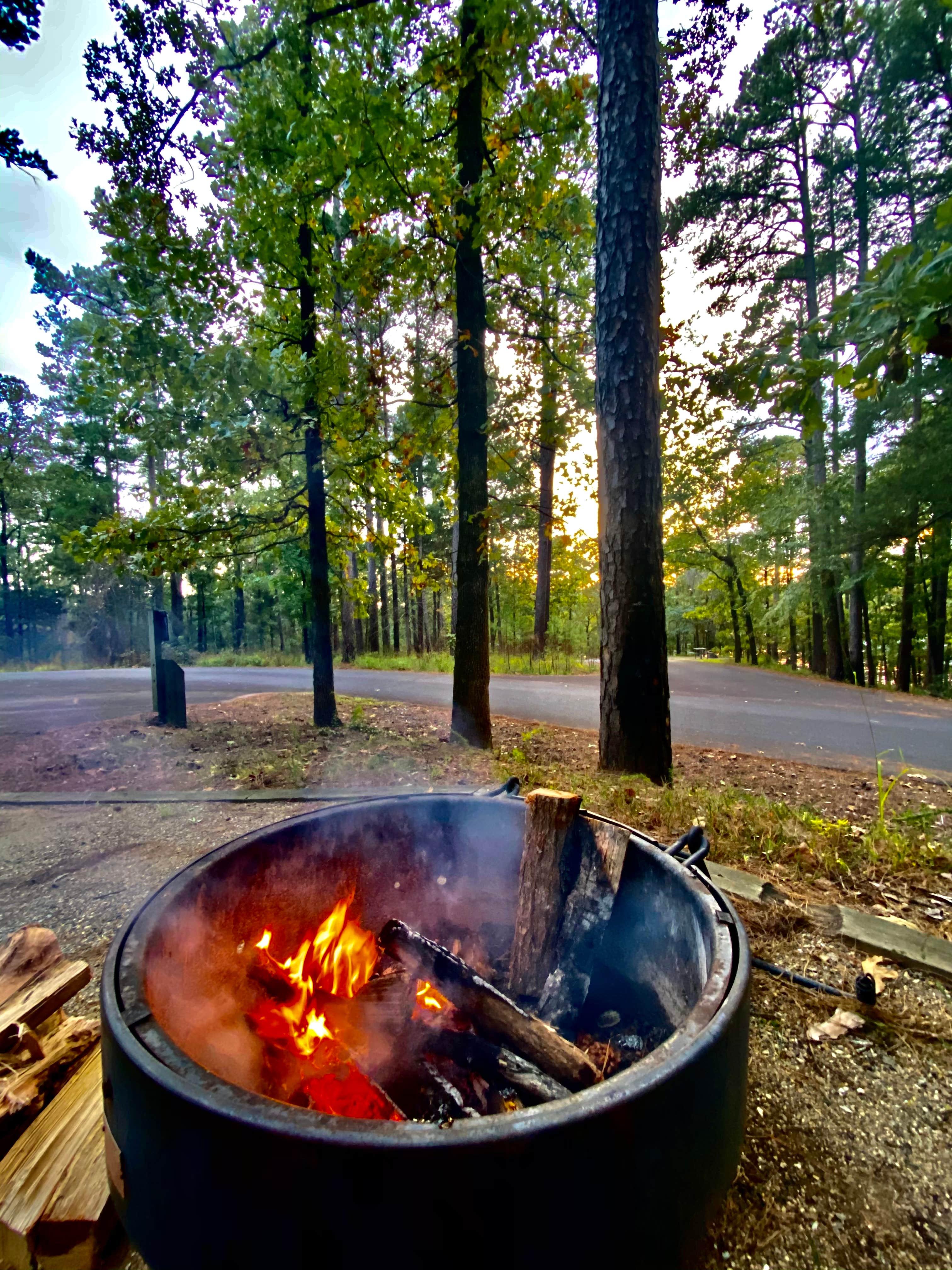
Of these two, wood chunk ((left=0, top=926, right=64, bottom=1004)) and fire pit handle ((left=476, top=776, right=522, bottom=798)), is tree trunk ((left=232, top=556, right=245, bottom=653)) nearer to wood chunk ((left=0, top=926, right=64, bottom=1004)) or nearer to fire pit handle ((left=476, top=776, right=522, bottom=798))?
wood chunk ((left=0, top=926, right=64, bottom=1004))

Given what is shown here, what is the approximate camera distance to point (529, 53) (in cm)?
413

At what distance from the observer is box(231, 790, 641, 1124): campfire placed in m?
1.12

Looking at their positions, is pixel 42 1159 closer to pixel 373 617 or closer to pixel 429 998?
pixel 429 998

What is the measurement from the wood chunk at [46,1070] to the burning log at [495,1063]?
88cm

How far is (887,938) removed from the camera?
1.85 m

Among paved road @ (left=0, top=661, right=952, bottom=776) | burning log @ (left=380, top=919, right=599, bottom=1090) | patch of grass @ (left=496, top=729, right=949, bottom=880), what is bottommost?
paved road @ (left=0, top=661, right=952, bottom=776)

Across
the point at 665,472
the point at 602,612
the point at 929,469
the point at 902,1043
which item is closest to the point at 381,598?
the point at 665,472

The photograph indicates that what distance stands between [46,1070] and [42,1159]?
0.25 m

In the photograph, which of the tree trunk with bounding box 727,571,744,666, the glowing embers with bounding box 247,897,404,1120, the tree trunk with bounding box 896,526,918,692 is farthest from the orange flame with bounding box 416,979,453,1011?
the tree trunk with bounding box 727,571,744,666

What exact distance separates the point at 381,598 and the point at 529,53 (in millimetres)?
18647

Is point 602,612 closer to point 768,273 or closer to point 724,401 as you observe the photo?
point 724,401

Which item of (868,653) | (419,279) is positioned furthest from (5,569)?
(868,653)

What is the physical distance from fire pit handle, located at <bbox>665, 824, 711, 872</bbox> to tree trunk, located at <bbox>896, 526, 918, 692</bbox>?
12.2 meters

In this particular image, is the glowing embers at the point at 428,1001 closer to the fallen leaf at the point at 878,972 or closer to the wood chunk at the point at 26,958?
the wood chunk at the point at 26,958
